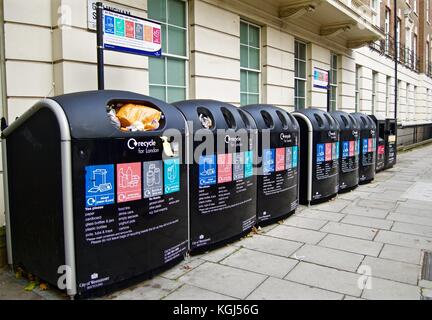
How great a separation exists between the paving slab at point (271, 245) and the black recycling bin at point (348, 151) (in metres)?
3.31

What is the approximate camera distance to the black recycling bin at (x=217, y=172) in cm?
414

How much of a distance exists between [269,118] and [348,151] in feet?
9.81

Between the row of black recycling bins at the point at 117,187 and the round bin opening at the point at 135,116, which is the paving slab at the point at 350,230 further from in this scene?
the round bin opening at the point at 135,116

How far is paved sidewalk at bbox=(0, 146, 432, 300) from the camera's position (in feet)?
11.2

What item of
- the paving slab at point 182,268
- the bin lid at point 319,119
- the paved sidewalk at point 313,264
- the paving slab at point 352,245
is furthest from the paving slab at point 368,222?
the paving slab at point 182,268

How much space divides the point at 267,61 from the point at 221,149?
5168 mm

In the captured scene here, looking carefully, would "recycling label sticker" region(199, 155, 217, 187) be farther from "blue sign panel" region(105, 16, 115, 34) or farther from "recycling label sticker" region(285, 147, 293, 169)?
"recycling label sticker" region(285, 147, 293, 169)

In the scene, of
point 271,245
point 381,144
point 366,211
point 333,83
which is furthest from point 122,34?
point 333,83

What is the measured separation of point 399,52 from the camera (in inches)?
904

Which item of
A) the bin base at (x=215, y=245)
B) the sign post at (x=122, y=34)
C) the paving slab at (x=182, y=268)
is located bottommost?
the paving slab at (x=182, y=268)

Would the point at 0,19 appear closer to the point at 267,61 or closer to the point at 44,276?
the point at 44,276

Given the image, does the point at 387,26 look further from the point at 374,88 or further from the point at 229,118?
the point at 229,118

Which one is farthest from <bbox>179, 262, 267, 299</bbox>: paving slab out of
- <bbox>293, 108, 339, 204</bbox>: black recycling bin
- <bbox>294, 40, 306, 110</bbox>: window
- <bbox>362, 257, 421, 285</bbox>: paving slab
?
<bbox>294, 40, 306, 110</bbox>: window
